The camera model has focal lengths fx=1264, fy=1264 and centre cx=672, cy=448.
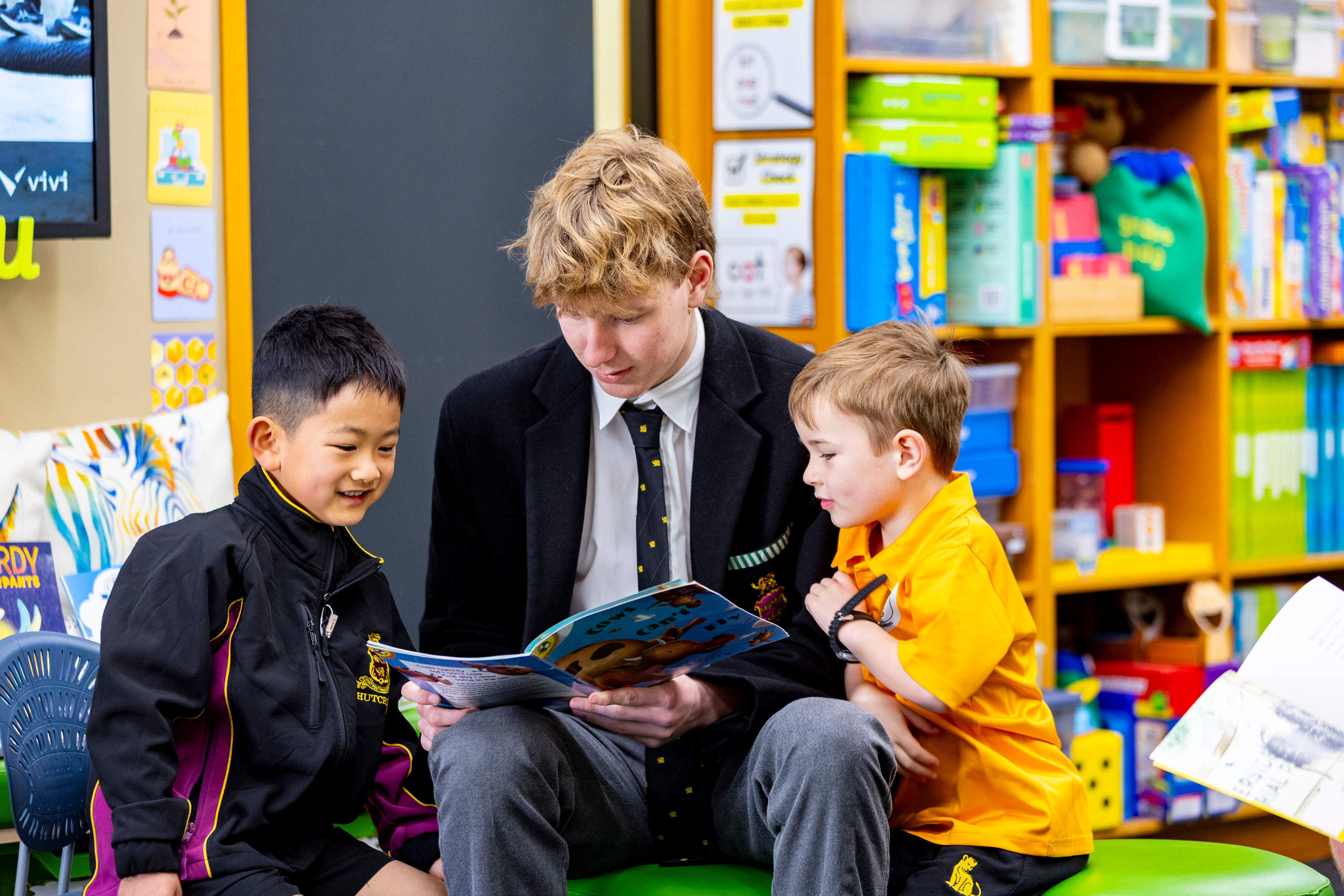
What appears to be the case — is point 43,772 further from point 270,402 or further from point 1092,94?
point 1092,94

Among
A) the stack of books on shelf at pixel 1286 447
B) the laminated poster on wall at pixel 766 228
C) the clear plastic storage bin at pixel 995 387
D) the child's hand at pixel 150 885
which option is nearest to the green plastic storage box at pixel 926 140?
the laminated poster on wall at pixel 766 228

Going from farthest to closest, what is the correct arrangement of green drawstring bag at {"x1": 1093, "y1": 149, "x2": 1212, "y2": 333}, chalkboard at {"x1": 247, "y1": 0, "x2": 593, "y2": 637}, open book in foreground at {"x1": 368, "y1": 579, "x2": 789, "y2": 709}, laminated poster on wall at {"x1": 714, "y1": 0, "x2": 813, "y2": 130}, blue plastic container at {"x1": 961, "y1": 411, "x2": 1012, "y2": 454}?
green drawstring bag at {"x1": 1093, "y1": 149, "x2": 1212, "y2": 333} < blue plastic container at {"x1": 961, "y1": 411, "x2": 1012, "y2": 454} < laminated poster on wall at {"x1": 714, "y1": 0, "x2": 813, "y2": 130} < chalkboard at {"x1": 247, "y1": 0, "x2": 593, "y2": 637} < open book in foreground at {"x1": 368, "y1": 579, "x2": 789, "y2": 709}

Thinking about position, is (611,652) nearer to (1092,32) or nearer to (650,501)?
(650,501)

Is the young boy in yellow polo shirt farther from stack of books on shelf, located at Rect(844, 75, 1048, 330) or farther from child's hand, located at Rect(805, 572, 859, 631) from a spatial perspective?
stack of books on shelf, located at Rect(844, 75, 1048, 330)

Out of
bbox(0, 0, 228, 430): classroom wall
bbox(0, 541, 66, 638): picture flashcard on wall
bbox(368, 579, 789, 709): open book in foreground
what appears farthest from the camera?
bbox(0, 0, 228, 430): classroom wall

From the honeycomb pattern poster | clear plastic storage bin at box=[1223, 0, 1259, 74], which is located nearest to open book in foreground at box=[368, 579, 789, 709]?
the honeycomb pattern poster

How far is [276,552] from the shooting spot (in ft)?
4.73

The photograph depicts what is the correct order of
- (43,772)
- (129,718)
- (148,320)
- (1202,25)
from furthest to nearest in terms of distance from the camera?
1. (1202,25)
2. (148,320)
3. (43,772)
4. (129,718)

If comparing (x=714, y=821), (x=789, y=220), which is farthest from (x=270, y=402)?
(x=789, y=220)

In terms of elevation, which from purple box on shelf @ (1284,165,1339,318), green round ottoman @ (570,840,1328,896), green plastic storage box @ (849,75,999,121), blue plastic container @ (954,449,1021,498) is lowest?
green round ottoman @ (570,840,1328,896)

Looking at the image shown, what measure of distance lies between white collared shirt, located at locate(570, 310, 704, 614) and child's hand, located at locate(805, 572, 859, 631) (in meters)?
0.19

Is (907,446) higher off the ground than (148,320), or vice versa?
(148,320)

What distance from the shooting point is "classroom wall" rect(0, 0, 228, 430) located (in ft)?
6.88

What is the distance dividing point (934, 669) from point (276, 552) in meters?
0.75
